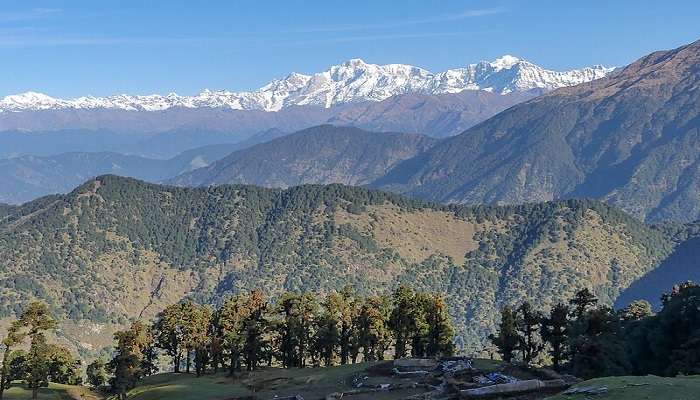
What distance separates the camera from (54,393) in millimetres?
104250

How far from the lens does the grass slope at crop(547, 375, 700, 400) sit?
42.4 metres

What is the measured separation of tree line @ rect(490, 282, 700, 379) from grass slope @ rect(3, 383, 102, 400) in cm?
6473

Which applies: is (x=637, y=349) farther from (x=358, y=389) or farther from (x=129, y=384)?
(x=129, y=384)

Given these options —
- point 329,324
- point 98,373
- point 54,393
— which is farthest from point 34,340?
point 98,373

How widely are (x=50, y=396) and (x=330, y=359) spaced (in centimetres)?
4399

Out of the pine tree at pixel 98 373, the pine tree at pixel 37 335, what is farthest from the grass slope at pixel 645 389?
the pine tree at pixel 98 373

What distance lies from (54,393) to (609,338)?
80038 mm

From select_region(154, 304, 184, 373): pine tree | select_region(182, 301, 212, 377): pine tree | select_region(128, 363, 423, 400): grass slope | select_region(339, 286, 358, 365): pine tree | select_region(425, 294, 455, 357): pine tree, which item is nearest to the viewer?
select_region(128, 363, 423, 400): grass slope

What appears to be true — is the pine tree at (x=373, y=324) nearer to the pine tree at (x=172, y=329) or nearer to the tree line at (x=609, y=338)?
the tree line at (x=609, y=338)

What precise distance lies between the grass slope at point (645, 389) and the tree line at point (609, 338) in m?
26.4

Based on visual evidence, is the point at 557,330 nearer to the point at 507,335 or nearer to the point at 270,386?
the point at 507,335

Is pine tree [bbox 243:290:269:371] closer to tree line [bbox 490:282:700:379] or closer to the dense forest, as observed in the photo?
the dense forest

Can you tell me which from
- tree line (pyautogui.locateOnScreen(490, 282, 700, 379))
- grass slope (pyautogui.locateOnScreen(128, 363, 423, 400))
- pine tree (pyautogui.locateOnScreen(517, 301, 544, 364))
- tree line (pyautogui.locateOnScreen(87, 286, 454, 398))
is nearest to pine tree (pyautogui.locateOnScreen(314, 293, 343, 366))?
tree line (pyautogui.locateOnScreen(87, 286, 454, 398))

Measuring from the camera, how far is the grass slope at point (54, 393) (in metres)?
97.8
